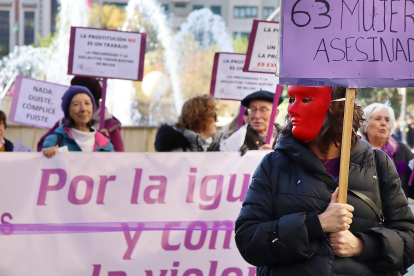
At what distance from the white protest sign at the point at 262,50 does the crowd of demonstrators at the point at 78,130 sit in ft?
5.20

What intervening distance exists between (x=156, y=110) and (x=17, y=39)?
41887 millimetres

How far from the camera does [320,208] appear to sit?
2.66 meters

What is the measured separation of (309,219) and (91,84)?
14.4ft

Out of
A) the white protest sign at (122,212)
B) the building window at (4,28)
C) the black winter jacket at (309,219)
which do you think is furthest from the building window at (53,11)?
the black winter jacket at (309,219)

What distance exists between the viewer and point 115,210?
469 centimetres

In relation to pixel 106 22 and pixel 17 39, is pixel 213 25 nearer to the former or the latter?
pixel 106 22

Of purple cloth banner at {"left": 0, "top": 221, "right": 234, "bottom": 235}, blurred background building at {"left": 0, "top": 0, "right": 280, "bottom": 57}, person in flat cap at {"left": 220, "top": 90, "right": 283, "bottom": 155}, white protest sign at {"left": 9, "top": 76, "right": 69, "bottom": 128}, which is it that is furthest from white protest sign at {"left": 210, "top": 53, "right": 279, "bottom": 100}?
blurred background building at {"left": 0, "top": 0, "right": 280, "bottom": 57}

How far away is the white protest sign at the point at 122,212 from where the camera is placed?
4492 mm

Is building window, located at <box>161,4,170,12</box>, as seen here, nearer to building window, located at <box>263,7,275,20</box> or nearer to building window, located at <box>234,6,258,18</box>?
building window, located at <box>234,6,258,18</box>

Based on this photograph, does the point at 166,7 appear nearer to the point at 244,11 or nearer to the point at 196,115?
the point at 244,11

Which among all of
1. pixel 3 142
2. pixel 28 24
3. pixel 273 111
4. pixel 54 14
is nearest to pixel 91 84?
pixel 3 142

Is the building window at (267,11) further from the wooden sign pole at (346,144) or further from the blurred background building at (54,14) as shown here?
the wooden sign pole at (346,144)

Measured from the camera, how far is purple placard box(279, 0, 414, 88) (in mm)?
2746

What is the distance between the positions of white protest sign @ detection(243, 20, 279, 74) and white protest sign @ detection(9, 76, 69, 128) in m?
2.41
